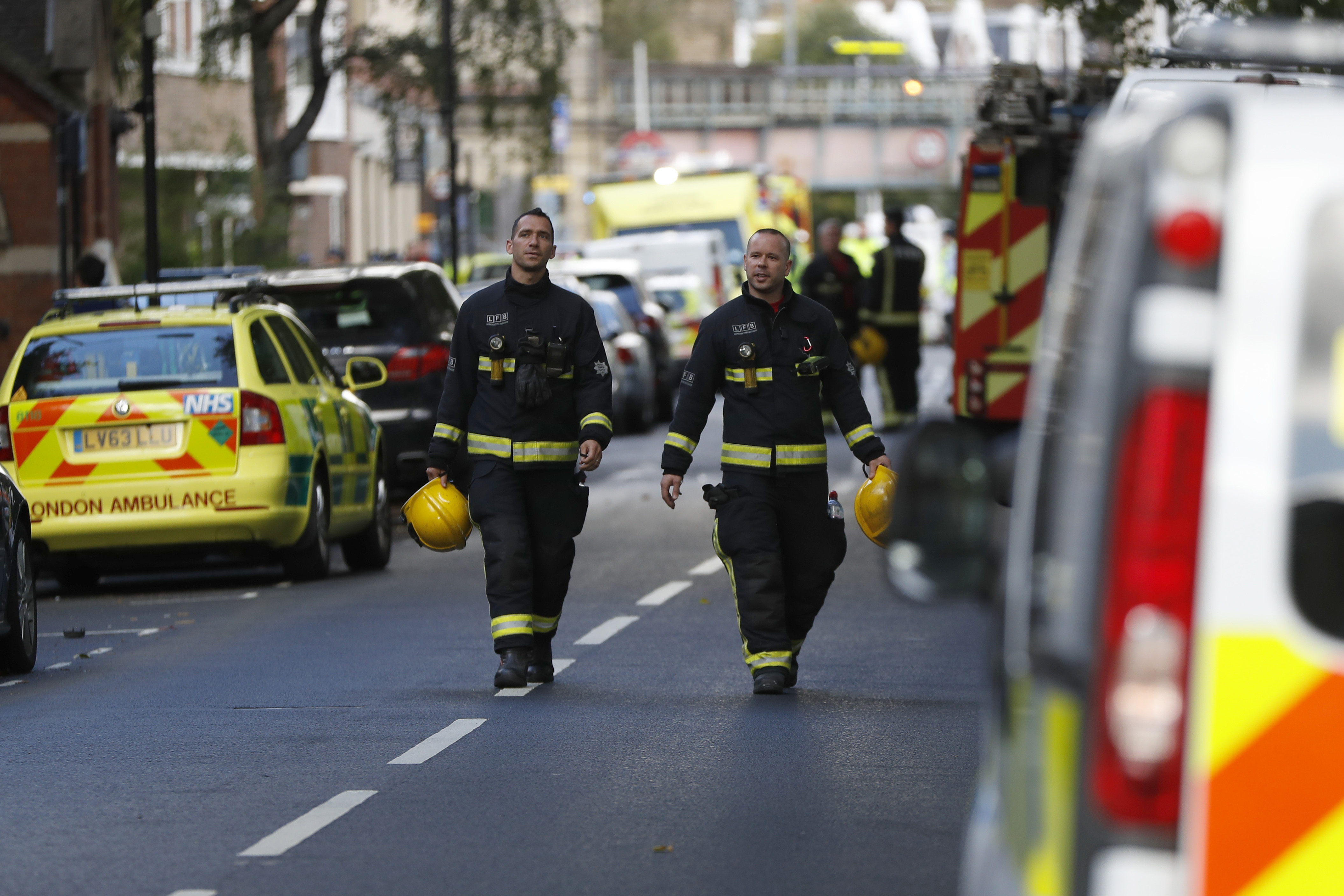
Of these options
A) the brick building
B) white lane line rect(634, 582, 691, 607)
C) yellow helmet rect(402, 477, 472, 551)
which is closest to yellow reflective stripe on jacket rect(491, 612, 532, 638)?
yellow helmet rect(402, 477, 472, 551)

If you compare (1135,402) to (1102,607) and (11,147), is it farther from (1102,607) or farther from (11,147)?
(11,147)

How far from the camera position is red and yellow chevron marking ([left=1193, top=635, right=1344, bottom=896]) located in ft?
10.4

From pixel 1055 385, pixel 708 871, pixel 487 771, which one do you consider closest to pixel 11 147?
pixel 487 771

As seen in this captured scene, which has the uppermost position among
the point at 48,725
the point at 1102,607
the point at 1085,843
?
the point at 1102,607

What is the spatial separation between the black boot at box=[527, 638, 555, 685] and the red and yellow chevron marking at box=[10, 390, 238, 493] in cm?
421

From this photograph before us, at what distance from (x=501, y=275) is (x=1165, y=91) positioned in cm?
2187

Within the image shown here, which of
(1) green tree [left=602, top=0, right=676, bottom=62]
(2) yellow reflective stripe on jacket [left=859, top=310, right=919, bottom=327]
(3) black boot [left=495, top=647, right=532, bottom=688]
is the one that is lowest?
(3) black boot [left=495, top=647, right=532, bottom=688]

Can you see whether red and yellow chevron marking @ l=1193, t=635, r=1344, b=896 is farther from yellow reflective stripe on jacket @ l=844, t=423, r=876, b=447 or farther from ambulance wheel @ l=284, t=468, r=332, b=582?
ambulance wheel @ l=284, t=468, r=332, b=582

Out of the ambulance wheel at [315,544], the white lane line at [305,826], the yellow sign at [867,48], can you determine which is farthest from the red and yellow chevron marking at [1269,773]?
the yellow sign at [867,48]

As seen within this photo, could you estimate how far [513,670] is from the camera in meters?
10.4

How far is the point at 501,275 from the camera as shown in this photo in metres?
32.0

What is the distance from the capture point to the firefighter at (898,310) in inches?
931

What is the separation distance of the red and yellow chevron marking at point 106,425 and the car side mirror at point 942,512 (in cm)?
1087

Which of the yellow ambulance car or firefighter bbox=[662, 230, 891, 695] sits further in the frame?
the yellow ambulance car
